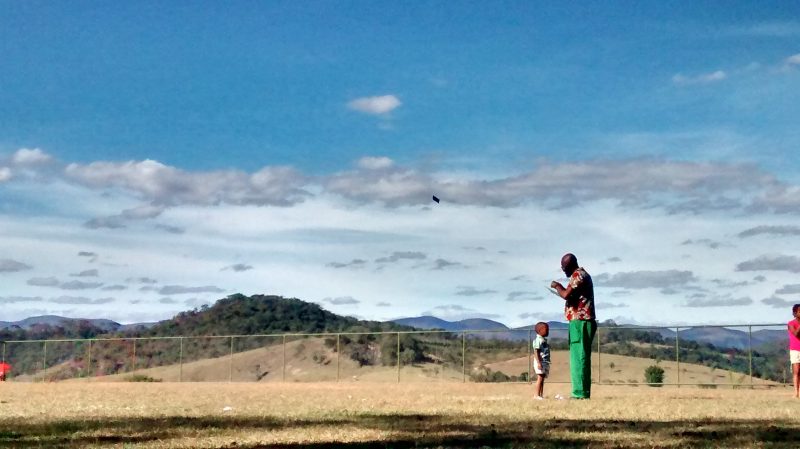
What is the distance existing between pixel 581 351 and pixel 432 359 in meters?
45.8

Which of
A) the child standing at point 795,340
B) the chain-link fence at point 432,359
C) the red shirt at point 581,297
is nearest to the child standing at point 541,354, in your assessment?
the red shirt at point 581,297

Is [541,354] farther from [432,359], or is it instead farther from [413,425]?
[432,359]

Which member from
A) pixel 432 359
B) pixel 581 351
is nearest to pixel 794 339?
pixel 581 351

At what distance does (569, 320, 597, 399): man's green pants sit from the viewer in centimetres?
1898

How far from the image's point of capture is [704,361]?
43.2m

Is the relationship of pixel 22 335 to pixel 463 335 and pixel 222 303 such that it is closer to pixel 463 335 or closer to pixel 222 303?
pixel 222 303

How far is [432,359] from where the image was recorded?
211 ft

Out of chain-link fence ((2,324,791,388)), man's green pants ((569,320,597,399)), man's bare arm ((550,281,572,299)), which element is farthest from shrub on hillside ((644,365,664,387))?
man's bare arm ((550,281,572,299))

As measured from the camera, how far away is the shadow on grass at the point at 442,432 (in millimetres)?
12250

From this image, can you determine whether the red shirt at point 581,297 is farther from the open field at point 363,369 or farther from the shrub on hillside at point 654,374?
the shrub on hillside at point 654,374

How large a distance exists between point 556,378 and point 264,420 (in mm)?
38272

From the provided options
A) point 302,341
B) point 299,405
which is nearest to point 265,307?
point 302,341

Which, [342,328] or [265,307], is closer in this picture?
[342,328]

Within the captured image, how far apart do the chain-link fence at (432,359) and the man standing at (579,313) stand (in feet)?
64.5
